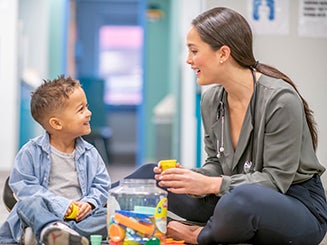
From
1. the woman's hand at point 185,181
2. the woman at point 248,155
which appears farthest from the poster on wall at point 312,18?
the woman's hand at point 185,181

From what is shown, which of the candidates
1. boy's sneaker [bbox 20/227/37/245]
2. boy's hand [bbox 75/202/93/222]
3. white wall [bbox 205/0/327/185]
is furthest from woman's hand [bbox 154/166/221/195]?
white wall [bbox 205/0/327/185]

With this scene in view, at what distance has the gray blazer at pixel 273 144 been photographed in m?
1.62

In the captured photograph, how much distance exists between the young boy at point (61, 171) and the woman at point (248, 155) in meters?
0.25

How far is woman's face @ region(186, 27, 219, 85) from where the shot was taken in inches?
68.5

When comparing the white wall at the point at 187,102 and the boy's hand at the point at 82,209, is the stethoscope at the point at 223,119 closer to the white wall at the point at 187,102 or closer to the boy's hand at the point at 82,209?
the boy's hand at the point at 82,209

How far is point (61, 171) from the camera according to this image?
1.84 metres

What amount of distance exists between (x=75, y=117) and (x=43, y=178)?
8.2 inches

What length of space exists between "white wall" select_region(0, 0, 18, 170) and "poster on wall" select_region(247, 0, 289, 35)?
2.68 metres

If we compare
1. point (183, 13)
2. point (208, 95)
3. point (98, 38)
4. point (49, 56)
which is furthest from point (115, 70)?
point (208, 95)

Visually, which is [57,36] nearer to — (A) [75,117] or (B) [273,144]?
(A) [75,117]

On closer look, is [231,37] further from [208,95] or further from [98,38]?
[98,38]

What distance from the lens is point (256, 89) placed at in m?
1.73

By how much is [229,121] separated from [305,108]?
0.75 ft

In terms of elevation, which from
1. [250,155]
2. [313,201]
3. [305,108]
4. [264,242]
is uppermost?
[305,108]
